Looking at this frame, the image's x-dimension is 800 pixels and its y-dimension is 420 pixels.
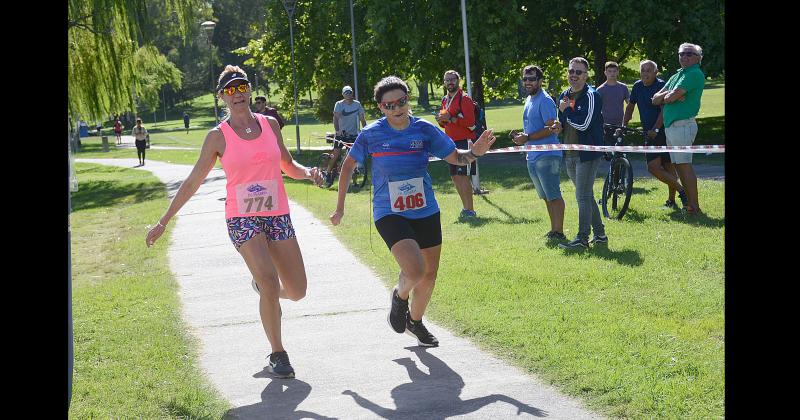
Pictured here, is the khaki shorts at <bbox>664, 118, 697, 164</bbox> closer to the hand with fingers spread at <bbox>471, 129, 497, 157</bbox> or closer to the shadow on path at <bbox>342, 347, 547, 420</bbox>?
the hand with fingers spread at <bbox>471, 129, 497, 157</bbox>

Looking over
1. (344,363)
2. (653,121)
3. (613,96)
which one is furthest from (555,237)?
A: (344,363)

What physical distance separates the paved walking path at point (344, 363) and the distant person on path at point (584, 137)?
2.41 meters

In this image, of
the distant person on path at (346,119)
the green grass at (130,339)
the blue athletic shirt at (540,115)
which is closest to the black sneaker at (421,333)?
the green grass at (130,339)

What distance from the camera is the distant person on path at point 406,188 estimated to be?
6.89 meters

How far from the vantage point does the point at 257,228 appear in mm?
6598

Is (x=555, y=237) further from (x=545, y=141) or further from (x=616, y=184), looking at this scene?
(x=616, y=184)

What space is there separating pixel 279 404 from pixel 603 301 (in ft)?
10.5

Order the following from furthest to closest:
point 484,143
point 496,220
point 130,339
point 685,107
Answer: point 496,220 → point 685,107 → point 130,339 → point 484,143
